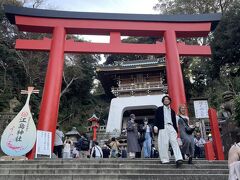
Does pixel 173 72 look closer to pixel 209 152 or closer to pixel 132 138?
pixel 132 138

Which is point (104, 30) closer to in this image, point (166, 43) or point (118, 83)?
point (166, 43)

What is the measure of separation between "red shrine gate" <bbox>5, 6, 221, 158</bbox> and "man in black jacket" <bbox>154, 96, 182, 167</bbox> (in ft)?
15.1

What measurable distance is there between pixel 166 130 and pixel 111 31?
659 cm

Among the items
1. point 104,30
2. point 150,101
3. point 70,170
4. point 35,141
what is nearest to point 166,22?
point 104,30

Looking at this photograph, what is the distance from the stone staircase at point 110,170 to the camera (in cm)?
479

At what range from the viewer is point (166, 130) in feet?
17.2

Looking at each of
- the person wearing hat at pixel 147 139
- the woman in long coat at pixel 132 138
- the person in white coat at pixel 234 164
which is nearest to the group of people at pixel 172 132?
the person in white coat at pixel 234 164

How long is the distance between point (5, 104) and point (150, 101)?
9.83 metres

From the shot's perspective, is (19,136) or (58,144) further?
(58,144)

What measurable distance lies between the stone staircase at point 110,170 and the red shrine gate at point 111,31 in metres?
4.25

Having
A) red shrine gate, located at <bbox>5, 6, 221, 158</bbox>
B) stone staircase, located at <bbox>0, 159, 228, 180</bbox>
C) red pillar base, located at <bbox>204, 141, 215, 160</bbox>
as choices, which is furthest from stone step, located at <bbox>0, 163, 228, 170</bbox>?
red shrine gate, located at <bbox>5, 6, 221, 158</bbox>

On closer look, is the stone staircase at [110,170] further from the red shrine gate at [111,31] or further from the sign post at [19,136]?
the red shrine gate at [111,31]

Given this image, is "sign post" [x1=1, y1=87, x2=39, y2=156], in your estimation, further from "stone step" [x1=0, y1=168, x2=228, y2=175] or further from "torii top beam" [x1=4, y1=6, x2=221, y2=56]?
"torii top beam" [x1=4, y1=6, x2=221, y2=56]

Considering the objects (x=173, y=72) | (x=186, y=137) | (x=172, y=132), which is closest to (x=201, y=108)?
(x=173, y=72)
